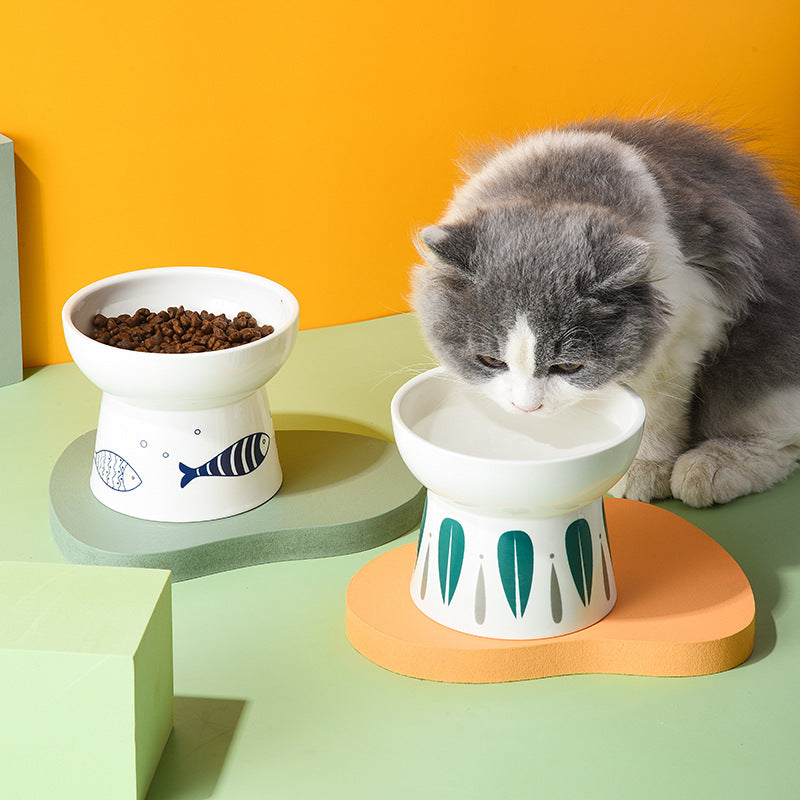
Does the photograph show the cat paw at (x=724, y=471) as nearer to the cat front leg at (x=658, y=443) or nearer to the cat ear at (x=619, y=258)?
the cat front leg at (x=658, y=443)

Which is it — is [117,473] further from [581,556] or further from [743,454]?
[743,454]

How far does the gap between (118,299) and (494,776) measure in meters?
0.80

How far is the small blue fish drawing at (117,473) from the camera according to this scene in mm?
1257

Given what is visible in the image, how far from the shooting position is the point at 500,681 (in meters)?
1.05

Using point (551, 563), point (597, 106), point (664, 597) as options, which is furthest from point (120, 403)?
point (597, 106)

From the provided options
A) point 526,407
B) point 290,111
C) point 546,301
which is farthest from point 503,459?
point 290,111

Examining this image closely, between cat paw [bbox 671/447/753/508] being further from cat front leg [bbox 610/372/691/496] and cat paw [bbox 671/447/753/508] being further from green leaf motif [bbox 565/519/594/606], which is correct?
green leaf motif [bbox 565/519/594/606]

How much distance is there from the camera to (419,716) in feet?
3.30

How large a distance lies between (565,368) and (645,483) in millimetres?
344

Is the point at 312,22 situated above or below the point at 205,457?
Result: above

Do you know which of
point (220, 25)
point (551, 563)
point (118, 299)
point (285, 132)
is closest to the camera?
point (551, 563)

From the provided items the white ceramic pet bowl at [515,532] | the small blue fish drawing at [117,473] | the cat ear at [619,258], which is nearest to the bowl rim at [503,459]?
the white ceramic pet bowl at [515,532]

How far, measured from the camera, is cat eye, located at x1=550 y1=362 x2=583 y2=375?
1.11 meters

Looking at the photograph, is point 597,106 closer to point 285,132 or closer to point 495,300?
point 285,132
